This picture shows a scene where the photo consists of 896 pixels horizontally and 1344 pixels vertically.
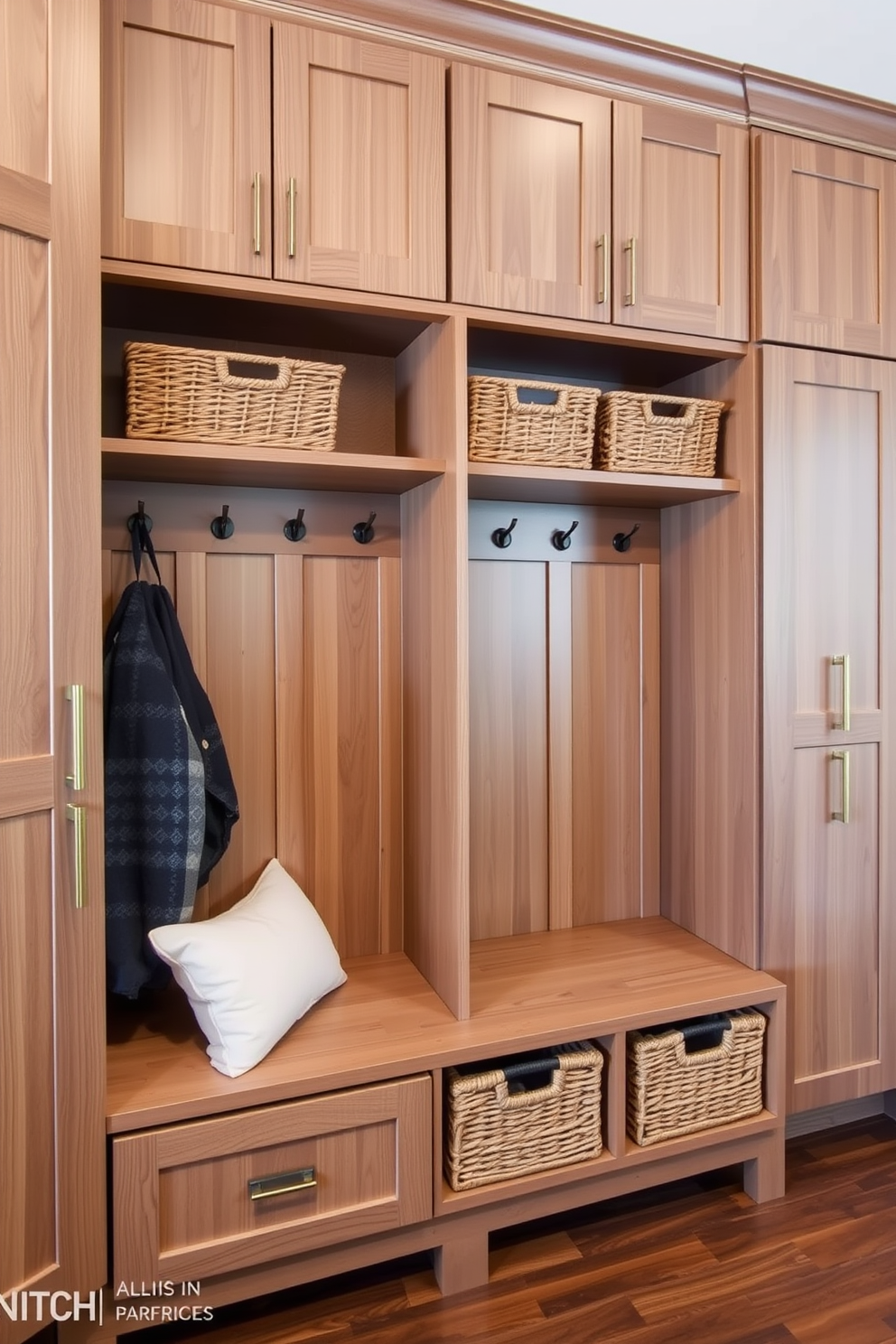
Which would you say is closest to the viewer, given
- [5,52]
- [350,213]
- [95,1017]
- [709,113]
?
[5,52]

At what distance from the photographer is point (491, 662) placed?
7.34 feet

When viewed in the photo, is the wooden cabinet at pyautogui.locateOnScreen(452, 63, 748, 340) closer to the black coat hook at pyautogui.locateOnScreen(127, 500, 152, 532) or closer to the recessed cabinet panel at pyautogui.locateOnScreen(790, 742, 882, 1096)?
the black coat hook at pyautogui.locateOnScreen(127, 500, 152, 532)

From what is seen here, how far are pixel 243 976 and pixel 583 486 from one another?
1280 millimetres

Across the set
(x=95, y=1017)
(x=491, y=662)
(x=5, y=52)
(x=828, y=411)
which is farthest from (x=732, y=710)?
(x=5, y=52)

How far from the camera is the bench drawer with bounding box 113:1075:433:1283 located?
1478 mm

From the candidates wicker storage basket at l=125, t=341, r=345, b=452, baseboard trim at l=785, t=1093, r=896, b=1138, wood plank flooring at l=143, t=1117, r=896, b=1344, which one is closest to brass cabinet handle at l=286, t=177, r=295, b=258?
wicker storage basket at l=125, t=341, r=345, b=452

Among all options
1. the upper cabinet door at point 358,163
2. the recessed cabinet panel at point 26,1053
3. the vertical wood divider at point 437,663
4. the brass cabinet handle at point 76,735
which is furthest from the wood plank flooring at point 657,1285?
the upper cabinet door at point 358,163

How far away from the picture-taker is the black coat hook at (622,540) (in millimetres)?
2326

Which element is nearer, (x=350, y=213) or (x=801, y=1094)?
(x=350, y=213)

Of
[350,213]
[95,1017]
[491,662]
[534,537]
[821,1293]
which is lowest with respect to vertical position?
[821,1293]

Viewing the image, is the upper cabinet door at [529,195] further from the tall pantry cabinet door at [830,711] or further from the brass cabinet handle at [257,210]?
the tall pantry cabinet door at [830,711]

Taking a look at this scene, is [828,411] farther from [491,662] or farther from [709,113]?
[491,662]

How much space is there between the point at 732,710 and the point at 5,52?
1888mm

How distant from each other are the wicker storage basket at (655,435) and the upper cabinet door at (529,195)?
21 cm
